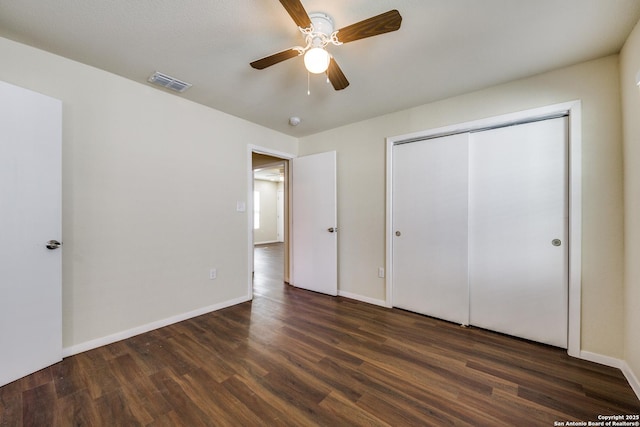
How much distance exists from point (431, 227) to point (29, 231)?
335cm

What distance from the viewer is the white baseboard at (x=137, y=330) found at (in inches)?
78.7

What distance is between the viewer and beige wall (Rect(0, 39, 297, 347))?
199cm

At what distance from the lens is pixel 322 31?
1552mm

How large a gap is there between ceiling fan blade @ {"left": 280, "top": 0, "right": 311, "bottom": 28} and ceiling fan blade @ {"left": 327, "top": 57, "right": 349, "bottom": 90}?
33 cm

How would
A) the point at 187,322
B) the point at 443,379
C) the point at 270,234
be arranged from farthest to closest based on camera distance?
the point at 270,234
the point at 187,322
the point at 443,379

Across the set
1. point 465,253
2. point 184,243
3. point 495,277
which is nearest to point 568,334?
point 495,277

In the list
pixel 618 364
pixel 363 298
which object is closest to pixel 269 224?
pixel 363 298

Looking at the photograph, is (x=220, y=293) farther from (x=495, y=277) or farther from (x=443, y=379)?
(x=495, y=277)

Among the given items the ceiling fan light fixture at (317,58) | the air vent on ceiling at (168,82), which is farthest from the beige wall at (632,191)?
the air vent on ceiling at (168,82)

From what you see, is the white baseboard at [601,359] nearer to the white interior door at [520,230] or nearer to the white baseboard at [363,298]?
the white interior door at [520,230]

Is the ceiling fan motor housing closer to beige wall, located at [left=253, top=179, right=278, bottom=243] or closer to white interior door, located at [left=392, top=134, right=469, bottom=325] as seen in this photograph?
white interior door, located at [left=392, top=134, right=469, bottom=325]

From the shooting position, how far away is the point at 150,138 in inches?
95.3

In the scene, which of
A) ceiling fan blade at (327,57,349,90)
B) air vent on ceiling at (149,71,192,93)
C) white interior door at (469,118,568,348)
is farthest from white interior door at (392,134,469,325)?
air vent on ceiling at (149,71,192,93)

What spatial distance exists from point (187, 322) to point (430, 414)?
7.53ft
